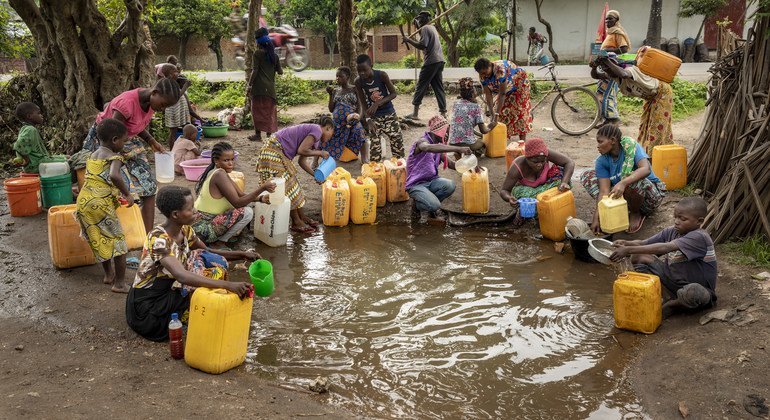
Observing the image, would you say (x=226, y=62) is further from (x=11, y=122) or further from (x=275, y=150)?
(x=275, y=150)

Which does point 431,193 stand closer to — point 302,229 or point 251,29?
point 302,229

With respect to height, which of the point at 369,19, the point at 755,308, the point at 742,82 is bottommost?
the point at 755,308

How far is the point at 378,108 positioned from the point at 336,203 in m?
1.98

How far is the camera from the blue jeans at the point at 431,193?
6852 millimetres

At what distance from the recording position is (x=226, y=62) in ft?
104

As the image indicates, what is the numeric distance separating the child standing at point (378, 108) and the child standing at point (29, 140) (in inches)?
147

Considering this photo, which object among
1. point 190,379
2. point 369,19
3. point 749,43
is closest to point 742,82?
point 749,43

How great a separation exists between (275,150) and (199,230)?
1144mm

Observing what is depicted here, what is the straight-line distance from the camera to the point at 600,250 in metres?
4.96

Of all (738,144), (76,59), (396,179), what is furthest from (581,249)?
(76,59)

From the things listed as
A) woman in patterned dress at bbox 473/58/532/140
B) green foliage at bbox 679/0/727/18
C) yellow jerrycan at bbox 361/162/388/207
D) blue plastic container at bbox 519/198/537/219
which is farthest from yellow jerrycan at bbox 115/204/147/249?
green foliage at bbox 679/0/727/18

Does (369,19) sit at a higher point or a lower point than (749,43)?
higher

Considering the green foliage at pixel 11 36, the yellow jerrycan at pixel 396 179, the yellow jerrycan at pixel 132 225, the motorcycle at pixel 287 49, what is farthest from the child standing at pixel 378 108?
the motorcycle at pixel 287 49

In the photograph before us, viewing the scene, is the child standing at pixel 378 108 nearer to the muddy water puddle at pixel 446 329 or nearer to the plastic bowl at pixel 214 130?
the muddy water puddle at pixel 446 329
